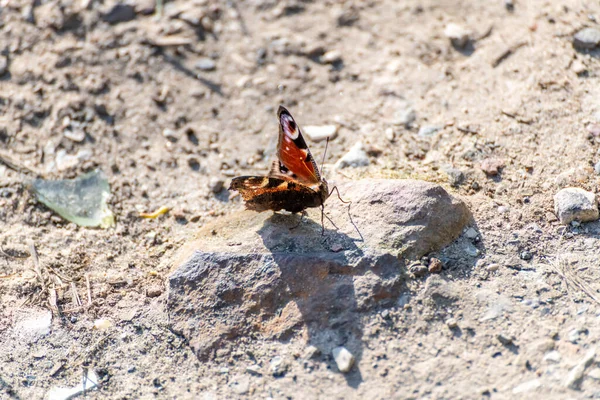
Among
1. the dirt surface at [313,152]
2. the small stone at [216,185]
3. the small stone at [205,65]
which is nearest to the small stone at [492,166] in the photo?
the dirt surface at [313,152]

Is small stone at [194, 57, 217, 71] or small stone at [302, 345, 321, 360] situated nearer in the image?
small stone at [302, 345, 321, 360]

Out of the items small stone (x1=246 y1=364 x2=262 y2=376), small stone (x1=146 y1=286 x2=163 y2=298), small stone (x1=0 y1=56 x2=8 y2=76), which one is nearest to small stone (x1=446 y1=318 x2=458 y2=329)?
small stone (x1=246 y1=364 x2=262 y2=376)

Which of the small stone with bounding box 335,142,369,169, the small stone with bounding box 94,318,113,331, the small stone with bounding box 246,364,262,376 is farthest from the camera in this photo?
the small stone with bounding box 335,142,369,169

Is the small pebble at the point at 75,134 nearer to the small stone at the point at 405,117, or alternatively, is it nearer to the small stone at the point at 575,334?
the small stone at the point at 405,117

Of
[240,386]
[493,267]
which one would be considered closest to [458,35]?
[493,267]

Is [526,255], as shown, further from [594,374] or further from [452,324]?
[594,374]

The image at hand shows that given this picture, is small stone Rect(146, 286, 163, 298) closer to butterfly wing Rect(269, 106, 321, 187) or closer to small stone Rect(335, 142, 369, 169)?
butterfly wing Rect(269, 106, 321, 187)

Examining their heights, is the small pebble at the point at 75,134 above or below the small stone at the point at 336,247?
below
